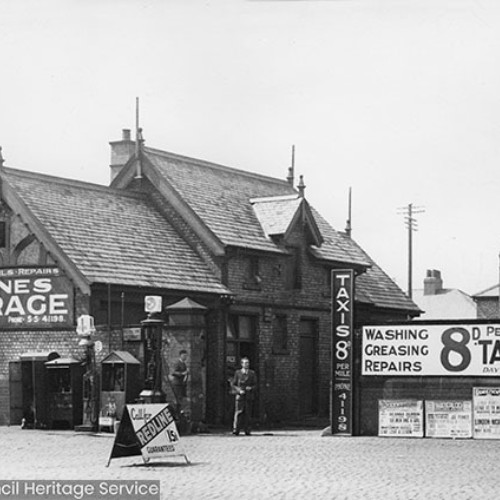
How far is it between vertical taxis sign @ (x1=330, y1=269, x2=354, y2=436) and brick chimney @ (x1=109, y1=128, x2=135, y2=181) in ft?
44.6

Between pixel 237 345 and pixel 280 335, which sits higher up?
pixel 280 335

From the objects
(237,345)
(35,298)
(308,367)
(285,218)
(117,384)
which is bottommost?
(117,384)

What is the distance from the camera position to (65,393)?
87.3ft

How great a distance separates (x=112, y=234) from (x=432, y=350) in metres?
9.89

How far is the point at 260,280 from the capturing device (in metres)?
32.6

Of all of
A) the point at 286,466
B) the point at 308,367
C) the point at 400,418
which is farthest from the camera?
the point at 308,367

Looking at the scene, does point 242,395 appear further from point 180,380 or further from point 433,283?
point 433,283

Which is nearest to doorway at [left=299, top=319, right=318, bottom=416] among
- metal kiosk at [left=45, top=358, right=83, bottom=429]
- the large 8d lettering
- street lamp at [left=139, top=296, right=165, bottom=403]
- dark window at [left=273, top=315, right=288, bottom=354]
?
dark window at [left=273, top=315, right=288, bottom=354]

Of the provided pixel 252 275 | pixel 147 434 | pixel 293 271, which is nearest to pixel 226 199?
pixel 293 271

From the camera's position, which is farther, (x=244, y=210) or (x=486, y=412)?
(x=244, y=210)

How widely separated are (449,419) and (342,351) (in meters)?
2.66

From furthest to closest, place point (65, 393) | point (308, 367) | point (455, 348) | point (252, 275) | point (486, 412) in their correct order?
point (308, 367)
point (252, 275)
point (65, 393)
point (455, 348)
point (486, 412)

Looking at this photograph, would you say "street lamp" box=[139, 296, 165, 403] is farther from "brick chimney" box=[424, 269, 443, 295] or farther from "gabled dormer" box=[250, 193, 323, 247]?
"brick chimney" box=[424, 269, 443, 295]

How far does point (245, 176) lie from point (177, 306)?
12607 mm
